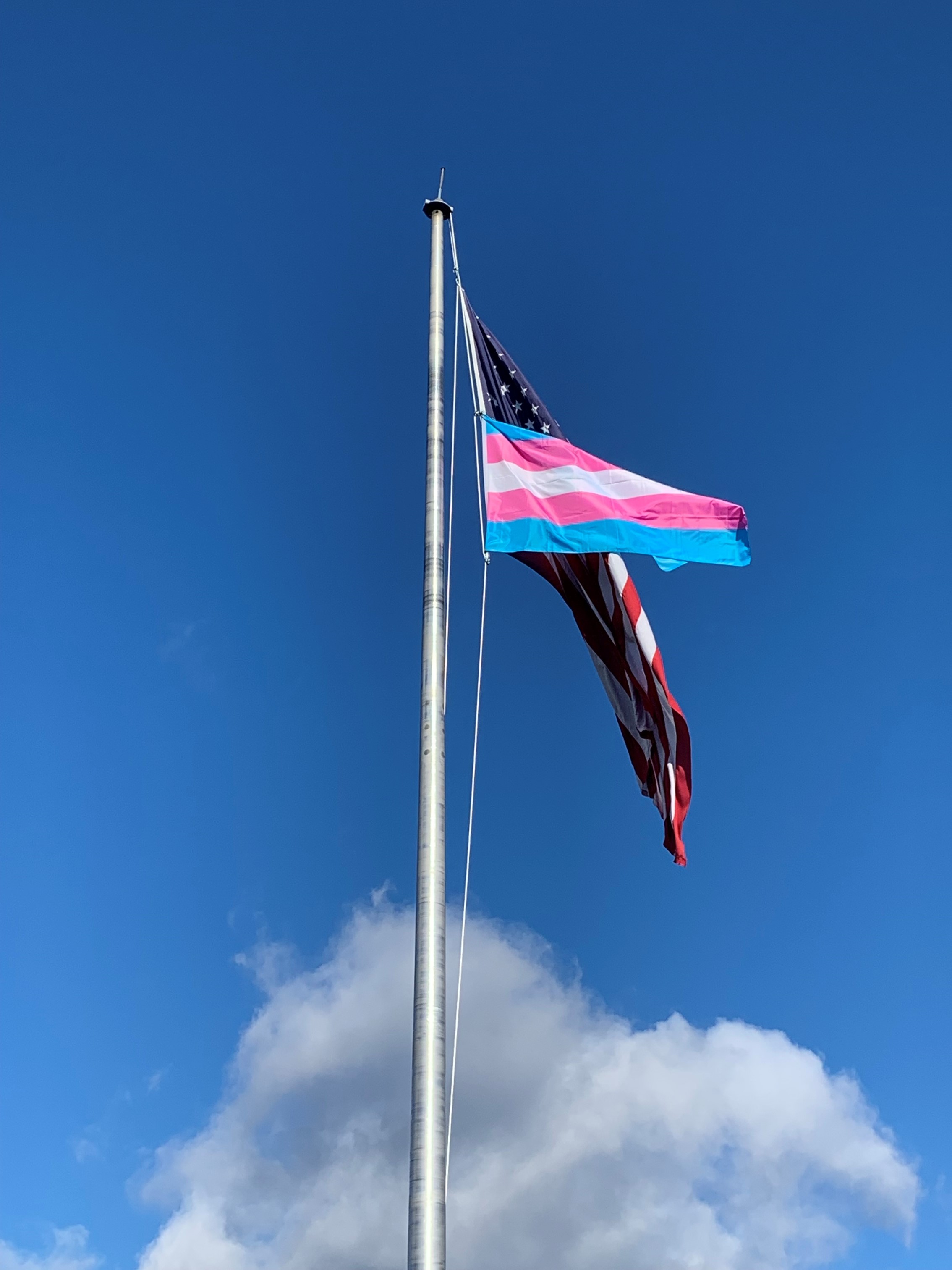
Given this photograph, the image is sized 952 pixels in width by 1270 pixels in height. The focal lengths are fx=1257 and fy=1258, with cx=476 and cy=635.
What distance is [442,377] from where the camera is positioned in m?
16.8

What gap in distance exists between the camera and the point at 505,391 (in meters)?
19.2

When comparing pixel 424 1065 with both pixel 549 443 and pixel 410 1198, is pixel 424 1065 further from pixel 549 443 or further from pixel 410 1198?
pixel 549 443

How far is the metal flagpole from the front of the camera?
37.1 feet

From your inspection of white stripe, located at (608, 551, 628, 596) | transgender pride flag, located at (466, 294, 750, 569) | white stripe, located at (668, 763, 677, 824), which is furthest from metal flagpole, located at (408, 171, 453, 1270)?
white stripe, located at (668, 763, 677, 824)

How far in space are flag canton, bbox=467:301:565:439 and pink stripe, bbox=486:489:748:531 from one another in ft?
5.46

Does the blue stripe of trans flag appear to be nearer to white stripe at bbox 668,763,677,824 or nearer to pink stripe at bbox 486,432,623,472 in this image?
pink stripe at bbox 486,432,623,472

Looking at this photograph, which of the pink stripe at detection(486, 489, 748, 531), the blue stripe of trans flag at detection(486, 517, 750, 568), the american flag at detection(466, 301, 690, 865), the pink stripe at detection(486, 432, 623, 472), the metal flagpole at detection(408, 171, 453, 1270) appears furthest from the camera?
the american flag at detection(466, 301, 690, 865)

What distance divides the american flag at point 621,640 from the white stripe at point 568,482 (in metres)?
1.27

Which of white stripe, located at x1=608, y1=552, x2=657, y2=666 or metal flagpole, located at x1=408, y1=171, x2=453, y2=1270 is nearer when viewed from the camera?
metal flagpole, located at x1=408, y1=171, x2=453, y2=1270

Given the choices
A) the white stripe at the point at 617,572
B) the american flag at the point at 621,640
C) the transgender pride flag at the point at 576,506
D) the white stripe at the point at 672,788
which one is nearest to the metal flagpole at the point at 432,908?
the transgender pride flag at the point at 576,506

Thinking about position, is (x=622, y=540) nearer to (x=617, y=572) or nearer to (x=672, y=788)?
(x=617, y=572)

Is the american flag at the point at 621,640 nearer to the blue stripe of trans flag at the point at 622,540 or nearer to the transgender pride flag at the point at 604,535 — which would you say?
the transgender pride flag at the point at 604,535

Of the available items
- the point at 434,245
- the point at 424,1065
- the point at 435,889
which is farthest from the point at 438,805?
the point at 434,245

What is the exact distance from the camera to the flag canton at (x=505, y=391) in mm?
18875
